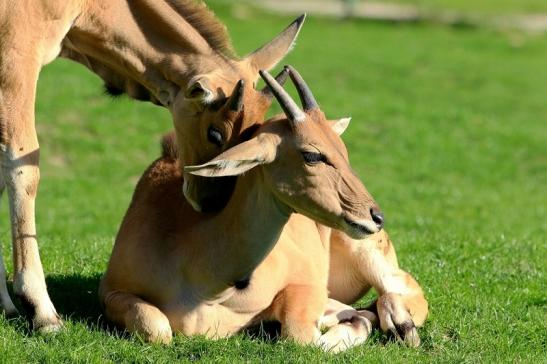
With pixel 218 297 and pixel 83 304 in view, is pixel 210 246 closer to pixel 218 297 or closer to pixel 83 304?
pixel 218 297

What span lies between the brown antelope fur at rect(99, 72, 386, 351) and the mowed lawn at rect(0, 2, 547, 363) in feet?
0.74

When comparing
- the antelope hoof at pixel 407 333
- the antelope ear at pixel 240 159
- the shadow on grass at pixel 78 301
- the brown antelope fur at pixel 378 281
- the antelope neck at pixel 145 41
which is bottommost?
the antelope hoof at pixel 407 333

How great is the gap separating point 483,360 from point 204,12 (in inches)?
125

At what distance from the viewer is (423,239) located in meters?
10.8

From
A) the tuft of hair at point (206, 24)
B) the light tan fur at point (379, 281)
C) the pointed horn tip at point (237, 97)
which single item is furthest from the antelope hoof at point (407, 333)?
the tuft of hair at point (206, 24)

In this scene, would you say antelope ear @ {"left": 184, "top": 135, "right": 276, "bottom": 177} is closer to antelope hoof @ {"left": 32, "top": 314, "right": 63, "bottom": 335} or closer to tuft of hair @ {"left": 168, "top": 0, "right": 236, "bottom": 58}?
antelope hoof @ {"left": 32, "top": 314, "right": 63, "bottom": 335}

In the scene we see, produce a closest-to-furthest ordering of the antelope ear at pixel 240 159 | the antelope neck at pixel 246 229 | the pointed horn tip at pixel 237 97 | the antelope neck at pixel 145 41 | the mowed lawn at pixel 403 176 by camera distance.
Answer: the antelope ear at pixel 240 159 → the antelope neck at pixel 246 229 → the mowed lawn at pixel 403 176 → the pointed horn tip at pixel 237 97 → the antelope neck at pixel 145 41

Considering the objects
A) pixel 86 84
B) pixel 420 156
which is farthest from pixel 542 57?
pixel 86 84

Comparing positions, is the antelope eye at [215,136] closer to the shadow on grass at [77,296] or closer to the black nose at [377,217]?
the black nose at [377,217]

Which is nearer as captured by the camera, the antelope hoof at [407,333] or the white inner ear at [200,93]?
the antelope hoof at [407,333]

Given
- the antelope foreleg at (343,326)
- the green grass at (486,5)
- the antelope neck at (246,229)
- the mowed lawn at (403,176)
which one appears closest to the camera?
the antelope neck at (246,229)

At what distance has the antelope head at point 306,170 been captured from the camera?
674cm

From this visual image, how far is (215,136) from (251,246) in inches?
31.9

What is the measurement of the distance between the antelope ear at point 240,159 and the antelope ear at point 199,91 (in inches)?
30.6
